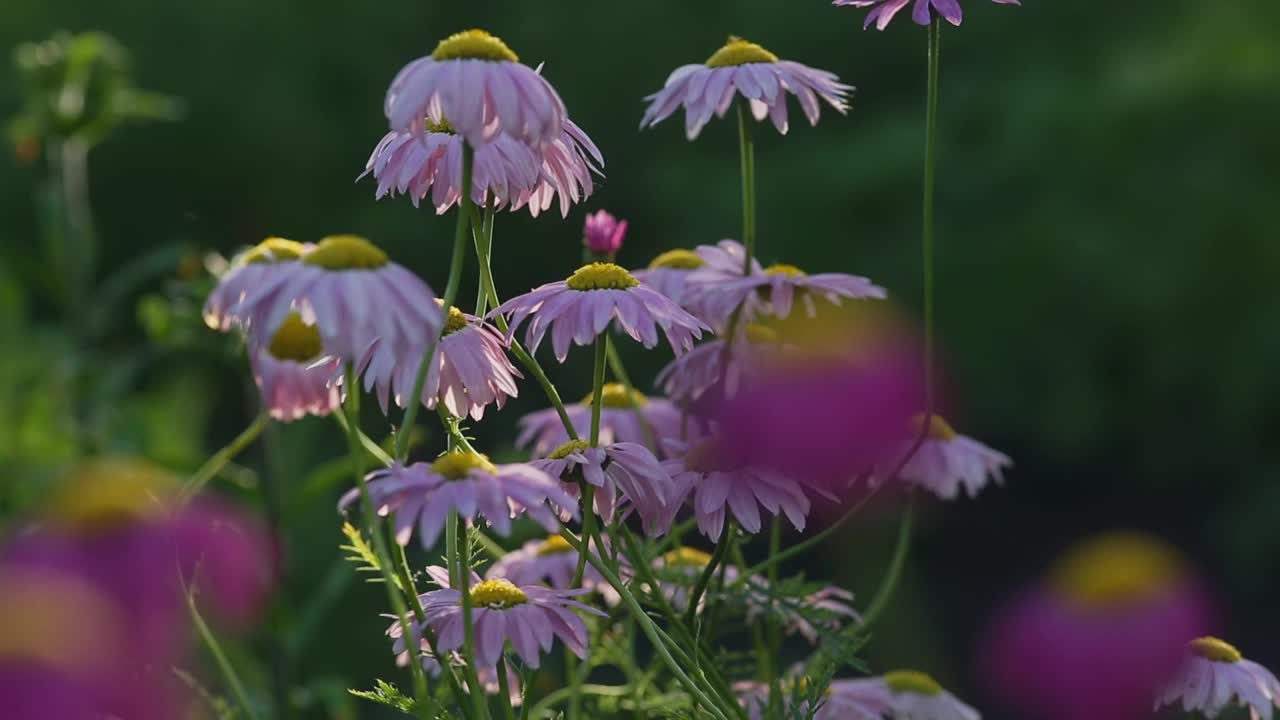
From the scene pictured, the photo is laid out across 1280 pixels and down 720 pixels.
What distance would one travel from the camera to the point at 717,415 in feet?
2.20

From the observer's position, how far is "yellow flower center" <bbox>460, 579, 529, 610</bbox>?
0.58 meters

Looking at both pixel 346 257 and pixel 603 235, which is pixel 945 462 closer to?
pixel 603 235

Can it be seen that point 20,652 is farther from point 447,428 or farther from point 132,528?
point 447,428

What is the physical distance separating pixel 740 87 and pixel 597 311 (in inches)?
5.8

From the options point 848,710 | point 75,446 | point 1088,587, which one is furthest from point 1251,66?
point 1088,587

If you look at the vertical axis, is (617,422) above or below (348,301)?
below

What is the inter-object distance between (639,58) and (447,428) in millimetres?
3603

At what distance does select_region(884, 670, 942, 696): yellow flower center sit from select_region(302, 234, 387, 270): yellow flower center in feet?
1.23

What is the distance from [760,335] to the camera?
29.9 inches

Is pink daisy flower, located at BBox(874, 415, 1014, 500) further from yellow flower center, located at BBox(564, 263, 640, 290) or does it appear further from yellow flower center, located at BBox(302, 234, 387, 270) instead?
yellow flower center, located at BBox(302, 234, 387, 270)

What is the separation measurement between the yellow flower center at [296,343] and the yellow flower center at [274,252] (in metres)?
0.06

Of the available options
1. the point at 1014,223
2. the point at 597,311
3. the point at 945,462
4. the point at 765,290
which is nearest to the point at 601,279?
the point at 597,311

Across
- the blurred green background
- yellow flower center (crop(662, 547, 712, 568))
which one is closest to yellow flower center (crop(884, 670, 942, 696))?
yellow flower center (crop(662, 547, 712, 568))

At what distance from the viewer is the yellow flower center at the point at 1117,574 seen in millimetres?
352
